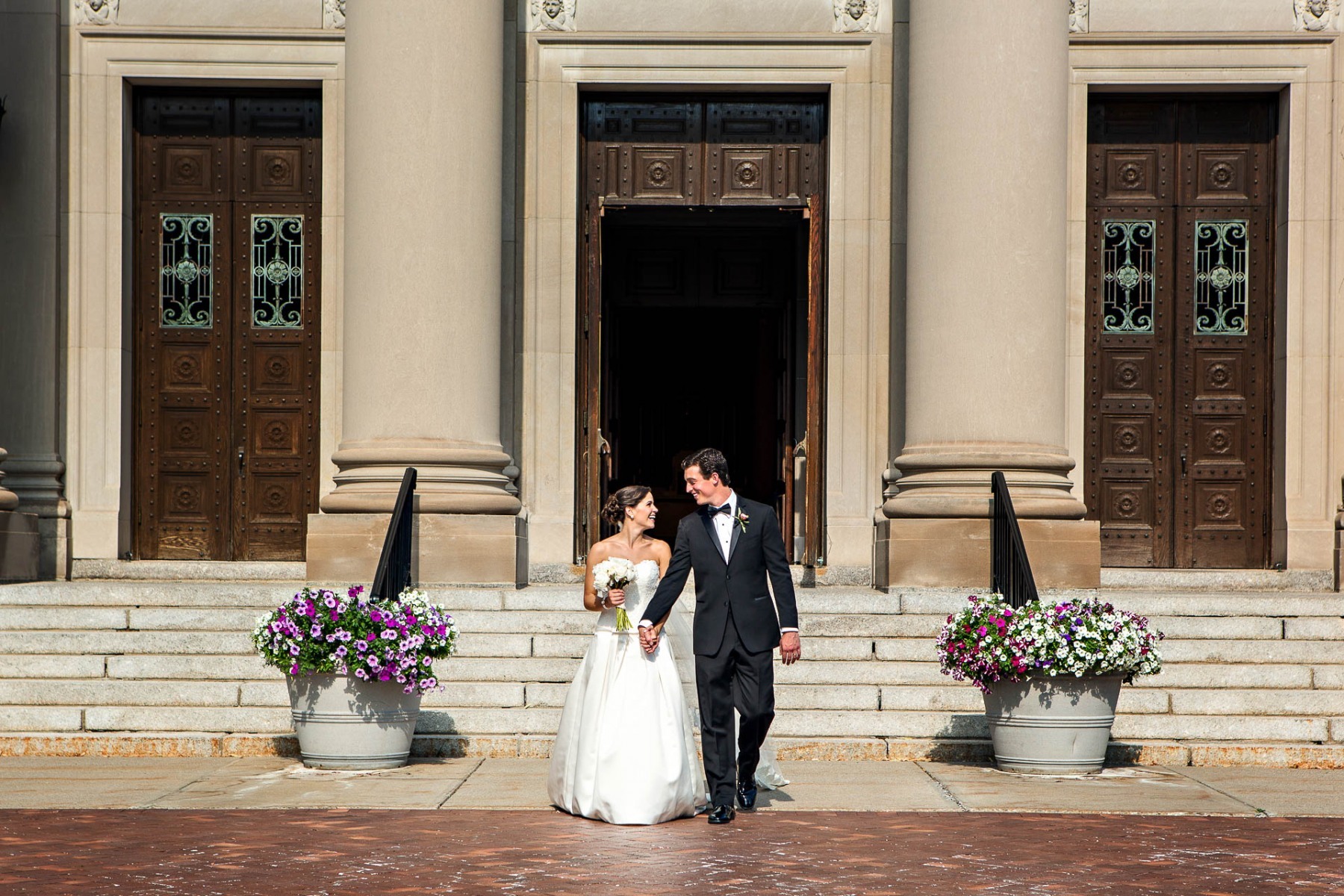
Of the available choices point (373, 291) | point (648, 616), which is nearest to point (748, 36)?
point (373, 291)

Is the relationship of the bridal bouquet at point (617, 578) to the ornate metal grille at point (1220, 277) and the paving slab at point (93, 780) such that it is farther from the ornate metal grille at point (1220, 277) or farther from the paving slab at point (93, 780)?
the ornate metal grille at point (1220, 277)

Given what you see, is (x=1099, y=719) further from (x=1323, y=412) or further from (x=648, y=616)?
(x=1323, y=412)

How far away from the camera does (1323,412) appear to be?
1598 centimetres

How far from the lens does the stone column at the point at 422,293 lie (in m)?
13.9

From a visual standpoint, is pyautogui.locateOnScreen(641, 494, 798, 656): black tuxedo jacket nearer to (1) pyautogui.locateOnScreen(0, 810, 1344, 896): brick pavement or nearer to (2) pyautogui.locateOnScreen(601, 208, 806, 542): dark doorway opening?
(1) pyautogui.locateOnScreen(0, 810, 1344, 896): brick pavement

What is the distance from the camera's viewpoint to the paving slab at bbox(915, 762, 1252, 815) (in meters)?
8.90

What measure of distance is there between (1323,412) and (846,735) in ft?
24.7

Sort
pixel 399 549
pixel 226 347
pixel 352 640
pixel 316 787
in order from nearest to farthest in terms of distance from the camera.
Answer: pixel 316 787, pixel 352 640, pixel 399 549, pixel 226 347

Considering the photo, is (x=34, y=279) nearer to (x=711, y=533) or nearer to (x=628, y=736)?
(x=711, y=533)

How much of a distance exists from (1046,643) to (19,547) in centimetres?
959

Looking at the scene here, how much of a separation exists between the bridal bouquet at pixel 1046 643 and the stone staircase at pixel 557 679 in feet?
2.65

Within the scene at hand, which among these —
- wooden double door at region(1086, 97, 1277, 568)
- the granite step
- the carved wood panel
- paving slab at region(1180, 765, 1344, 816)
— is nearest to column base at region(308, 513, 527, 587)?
the granite step

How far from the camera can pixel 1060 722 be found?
10.1 meters

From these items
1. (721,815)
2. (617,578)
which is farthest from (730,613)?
(721,815)
